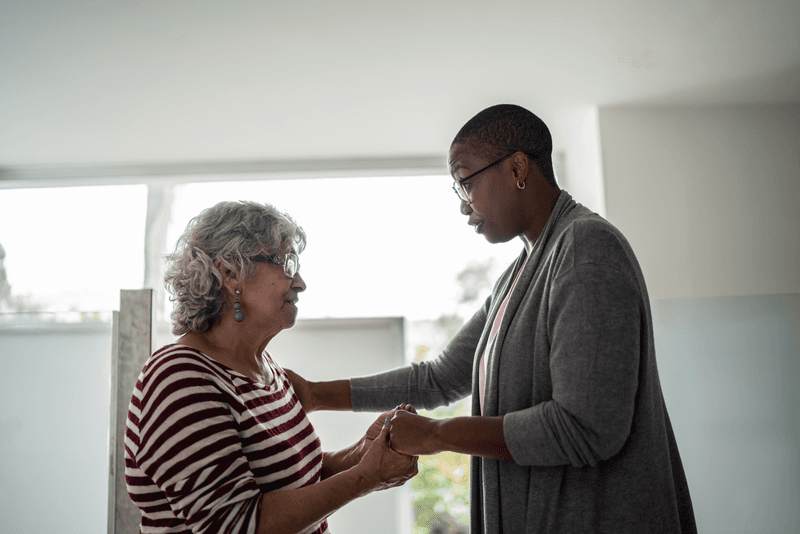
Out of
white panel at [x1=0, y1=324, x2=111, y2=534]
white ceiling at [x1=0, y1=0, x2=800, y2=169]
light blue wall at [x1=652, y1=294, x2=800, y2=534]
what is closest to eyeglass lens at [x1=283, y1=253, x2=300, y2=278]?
white ceiling at [x1=0, y1=0, x2=800, y2=169]

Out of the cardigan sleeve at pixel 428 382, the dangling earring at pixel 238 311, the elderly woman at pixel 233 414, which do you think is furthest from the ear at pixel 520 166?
→ the dangling earring at pixel 238 311

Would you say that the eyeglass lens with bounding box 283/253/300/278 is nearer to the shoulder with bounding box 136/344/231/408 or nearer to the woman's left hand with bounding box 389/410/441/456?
the shoulder with bounding box 136/344/231/408

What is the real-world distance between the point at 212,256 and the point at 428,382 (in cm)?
79

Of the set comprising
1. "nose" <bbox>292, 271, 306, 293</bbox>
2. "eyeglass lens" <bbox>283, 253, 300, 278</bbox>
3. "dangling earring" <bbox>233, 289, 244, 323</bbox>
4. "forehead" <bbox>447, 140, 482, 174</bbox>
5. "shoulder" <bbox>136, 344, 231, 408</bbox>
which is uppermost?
"forehead" <bbox>447, 140, 482, 174</bbox>

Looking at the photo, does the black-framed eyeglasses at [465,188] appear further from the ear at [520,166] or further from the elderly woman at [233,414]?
the elderly woman at [233,414]

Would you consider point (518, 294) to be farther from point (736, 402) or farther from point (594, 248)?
point (736, 402)

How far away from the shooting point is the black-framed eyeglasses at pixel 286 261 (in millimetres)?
1484

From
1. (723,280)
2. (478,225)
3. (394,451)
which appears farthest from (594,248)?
(723,280)

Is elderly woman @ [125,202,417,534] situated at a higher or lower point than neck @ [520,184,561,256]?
lower

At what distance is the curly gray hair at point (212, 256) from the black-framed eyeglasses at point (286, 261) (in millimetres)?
13

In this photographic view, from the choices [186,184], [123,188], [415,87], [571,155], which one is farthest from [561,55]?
[123,188]

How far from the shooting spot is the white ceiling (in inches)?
78.7

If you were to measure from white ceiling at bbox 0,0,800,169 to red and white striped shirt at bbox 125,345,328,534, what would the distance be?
4.36 feet

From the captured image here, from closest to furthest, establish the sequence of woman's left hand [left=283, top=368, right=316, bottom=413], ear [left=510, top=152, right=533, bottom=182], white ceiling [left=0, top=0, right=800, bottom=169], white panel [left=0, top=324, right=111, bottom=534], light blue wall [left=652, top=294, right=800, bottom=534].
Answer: ear [left=510, top=152, right=533, bottom=182]
woman's left hand [left=283, top=368, right=316, bottom=413]
white ceiling [left=0, top=0, right=800, bottom=169]
light blue wall [left=652, top=294, right=800, bottom=534]
white panel [left=0, top=324, right=111, bottom=534]
